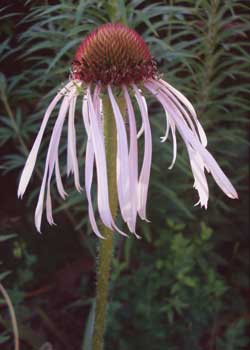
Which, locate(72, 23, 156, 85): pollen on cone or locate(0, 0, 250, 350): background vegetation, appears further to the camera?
locate(0, 0, 250, 350): background vegetation

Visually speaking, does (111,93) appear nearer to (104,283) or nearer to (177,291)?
(104,283)

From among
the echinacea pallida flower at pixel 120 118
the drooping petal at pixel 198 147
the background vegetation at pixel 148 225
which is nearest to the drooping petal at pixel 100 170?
the echinacea pallida flower at pixel 120 118

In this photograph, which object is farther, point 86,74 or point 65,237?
point 65,237

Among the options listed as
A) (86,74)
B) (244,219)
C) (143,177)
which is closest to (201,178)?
(143,177)

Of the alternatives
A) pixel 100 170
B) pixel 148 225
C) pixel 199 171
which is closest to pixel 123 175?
pixel 100 170

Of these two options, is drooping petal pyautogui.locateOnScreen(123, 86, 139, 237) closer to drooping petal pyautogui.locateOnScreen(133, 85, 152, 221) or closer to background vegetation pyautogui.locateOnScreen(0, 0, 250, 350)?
drooping petal pyautogui.locateOnScreen(133, 85, 152, 221)

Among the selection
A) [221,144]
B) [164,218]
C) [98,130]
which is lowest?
[164,218]

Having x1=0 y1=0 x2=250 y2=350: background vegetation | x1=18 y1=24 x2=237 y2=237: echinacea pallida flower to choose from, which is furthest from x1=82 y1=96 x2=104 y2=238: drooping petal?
x1=0 y1=0 x2=250 y2=350: background vegetation
